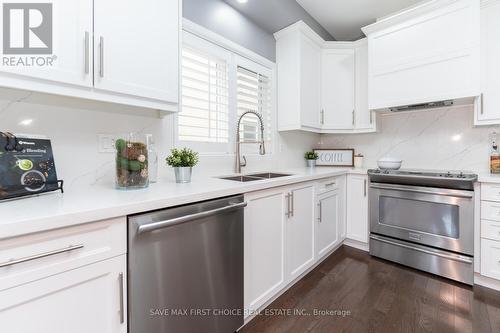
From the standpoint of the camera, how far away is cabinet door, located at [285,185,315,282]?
1.84 meters

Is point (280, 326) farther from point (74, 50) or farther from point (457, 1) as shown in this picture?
point (457, 1)

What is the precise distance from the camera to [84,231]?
822mm

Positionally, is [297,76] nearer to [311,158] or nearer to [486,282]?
[311,158]

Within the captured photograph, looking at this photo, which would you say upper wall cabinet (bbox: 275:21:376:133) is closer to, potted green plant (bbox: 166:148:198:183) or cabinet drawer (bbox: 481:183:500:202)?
cabinet drawer (bbox: 481:183:500:202)

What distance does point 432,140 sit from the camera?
105 inches

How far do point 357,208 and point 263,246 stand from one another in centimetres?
159

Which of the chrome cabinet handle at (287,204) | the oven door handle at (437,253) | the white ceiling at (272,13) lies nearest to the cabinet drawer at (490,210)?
the oven door handle at (437,253)

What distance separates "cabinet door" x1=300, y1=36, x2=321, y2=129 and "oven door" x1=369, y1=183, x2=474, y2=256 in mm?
1029

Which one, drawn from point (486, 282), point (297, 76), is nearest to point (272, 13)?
point (297, 76)

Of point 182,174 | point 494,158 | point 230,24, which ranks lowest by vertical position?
point 182,174

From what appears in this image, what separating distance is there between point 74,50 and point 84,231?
2.63ft

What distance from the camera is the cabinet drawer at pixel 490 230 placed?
1887 mm

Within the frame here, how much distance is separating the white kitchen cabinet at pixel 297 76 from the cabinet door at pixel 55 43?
201 centimetres

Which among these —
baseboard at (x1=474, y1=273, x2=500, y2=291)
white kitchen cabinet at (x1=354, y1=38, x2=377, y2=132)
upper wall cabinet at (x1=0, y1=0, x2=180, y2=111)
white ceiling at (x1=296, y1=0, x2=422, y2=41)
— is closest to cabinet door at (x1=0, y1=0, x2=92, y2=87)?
upper wall cabinet at (x1=0, y1=0, x2=180, y2=111)
